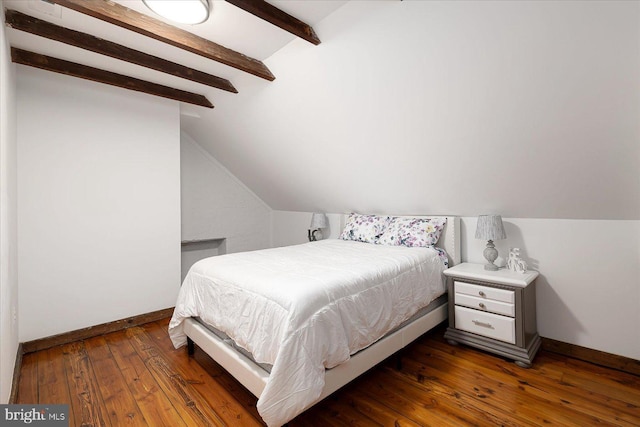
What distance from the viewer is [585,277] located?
2.29 metres

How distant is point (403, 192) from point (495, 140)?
1.06 m

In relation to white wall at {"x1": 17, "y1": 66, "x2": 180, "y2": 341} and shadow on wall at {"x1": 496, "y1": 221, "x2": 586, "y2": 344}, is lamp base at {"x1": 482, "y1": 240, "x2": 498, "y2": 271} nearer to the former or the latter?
shadow on wall at {"x1": 496, "y1": 221, "x2": 586, "y2": 344}

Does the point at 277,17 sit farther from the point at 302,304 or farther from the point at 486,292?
the point at 486,292

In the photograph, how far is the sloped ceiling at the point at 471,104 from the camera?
159 cm

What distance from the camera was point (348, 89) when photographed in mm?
2447

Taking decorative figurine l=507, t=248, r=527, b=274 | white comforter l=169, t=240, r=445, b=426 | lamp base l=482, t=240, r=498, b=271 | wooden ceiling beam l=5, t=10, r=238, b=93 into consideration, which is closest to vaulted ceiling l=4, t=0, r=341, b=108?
wooden ceiling beam l=5, t=10, r=238, b=93

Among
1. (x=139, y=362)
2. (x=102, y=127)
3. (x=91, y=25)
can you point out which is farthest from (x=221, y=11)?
(x=139, y=362)

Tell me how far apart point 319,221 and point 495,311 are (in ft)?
7.81

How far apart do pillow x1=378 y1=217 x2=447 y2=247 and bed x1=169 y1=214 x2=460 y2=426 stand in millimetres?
147

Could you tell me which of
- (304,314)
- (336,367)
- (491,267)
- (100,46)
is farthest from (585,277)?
(100,46)

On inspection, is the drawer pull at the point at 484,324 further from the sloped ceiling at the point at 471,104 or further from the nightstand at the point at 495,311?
the sloped ceiling at the point at 471,104

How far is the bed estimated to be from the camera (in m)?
1.45

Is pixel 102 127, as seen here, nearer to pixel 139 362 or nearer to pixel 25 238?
pixel 25 238

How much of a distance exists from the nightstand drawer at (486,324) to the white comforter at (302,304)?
0.88 ft
